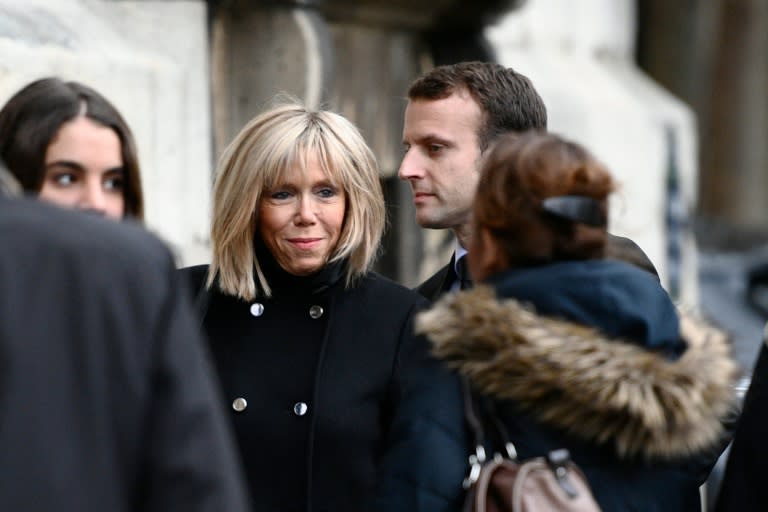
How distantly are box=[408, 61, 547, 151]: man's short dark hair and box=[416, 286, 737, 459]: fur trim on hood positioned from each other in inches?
49.6

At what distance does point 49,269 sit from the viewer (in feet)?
6.59

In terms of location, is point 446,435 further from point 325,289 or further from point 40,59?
point 40,59

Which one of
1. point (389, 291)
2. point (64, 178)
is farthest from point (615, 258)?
point (64, 178)

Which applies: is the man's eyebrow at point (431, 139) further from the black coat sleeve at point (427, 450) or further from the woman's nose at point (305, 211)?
the black coat sleeve at point (427, 450)

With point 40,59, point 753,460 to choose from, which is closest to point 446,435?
point 753,460

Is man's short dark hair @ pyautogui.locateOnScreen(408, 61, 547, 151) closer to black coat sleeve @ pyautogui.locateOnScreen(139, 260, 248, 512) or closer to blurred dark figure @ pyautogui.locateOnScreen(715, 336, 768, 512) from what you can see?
blurred dark figure @ pyautogui.locateOnScreen(715, 336, 768, 512)

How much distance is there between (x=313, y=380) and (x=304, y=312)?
17cm

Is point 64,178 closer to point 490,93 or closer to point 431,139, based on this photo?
point 431,139

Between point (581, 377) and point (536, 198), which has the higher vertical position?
point (536, 198)

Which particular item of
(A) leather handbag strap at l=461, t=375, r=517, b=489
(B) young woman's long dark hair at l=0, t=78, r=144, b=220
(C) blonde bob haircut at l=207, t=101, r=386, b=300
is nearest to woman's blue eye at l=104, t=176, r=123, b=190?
(B) young woman's long dark hair at l=0, t=78, r=144, b=220

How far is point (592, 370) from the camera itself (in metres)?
2.48

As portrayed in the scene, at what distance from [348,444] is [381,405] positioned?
0.11m

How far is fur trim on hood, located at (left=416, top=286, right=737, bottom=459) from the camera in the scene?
97.7 inches

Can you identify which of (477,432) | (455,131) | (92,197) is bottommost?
(477,432)
